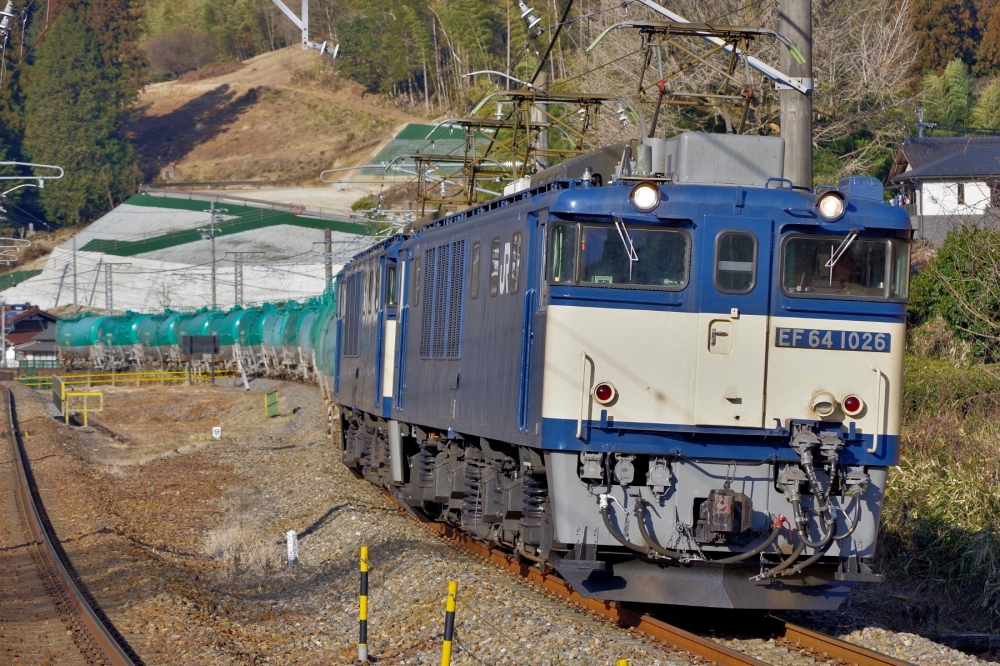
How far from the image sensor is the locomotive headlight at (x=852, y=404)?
10258 millimetres

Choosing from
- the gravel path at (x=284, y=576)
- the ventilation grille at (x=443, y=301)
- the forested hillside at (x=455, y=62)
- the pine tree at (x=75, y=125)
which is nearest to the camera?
the gravel path at (x=284, y=576)

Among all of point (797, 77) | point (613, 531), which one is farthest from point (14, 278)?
point (613, 531)

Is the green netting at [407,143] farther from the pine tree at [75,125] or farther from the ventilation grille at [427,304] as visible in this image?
the ventilation grille at [427,304]

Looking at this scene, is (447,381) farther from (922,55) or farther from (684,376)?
(922,55)

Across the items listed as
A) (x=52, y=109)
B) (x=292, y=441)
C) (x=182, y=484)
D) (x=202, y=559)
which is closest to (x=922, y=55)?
(x=292, y=441)

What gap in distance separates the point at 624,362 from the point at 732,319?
37.0 inches

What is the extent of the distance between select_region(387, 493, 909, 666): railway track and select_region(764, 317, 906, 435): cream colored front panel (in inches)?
68.8

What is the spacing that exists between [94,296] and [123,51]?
A: 57.9m

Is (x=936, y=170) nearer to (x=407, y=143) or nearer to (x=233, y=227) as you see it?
(x=233, y=227)

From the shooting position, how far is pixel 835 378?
1030cm

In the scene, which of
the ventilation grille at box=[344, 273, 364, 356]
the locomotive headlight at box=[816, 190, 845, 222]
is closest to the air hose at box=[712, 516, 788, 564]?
the locomotive headlight at box=[816, 190, 845, 222]

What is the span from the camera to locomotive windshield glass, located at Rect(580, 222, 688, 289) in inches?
405

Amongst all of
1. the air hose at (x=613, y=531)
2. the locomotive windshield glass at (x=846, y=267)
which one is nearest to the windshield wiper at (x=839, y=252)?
the locomotive windshield glass at (x=846, y=267)

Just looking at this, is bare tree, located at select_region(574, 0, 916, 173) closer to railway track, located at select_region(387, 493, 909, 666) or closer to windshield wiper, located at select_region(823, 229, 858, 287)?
railway track, located at select_region(387, 493, 909, 666)
